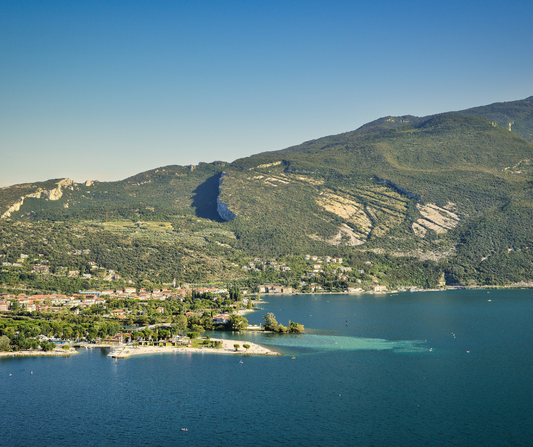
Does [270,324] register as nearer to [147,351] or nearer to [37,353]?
[147,351]

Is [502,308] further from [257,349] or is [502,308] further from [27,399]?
[27,399]

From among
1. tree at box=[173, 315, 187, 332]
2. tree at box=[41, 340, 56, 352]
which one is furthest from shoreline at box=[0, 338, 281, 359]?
tree at box=[173, 315, 187, 332]

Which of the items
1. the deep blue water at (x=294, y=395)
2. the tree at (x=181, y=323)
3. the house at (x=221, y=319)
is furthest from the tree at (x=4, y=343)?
the house at (x=221, y=319)

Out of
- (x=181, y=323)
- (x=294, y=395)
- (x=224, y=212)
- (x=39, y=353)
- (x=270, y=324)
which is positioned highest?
(x=224, y=212)

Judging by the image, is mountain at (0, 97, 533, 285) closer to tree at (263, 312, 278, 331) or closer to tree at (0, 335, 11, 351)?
tree at (263, 312, 278, 331)

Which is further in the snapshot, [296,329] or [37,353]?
[296,329]

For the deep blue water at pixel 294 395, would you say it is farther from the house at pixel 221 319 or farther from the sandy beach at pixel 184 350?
the house at pixel 221 319

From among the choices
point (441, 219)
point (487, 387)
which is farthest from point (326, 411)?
point (441, 219)

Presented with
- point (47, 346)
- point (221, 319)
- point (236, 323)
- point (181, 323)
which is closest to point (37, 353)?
point (47, 346)
